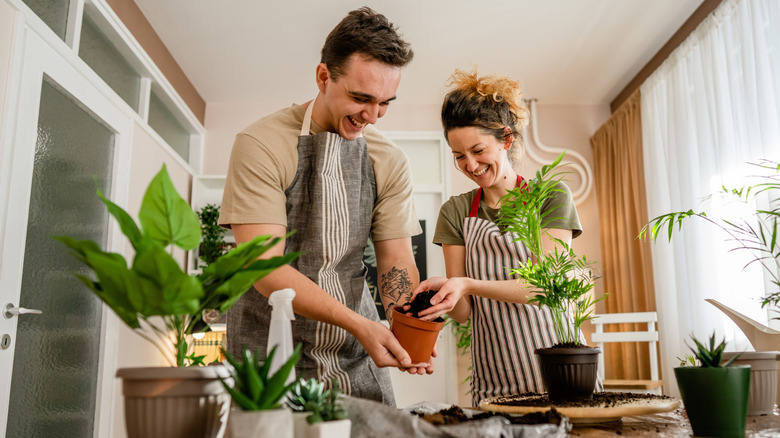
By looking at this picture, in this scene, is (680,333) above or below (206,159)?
below

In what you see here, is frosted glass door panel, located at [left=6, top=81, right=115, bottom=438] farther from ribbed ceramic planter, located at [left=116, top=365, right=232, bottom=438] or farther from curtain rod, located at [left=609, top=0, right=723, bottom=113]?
curtain rod, located at [left=609, top=0, right=723, bottom=113]

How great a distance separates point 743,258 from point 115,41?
A: 3.58 m

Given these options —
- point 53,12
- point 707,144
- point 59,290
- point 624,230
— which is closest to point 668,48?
point 707,144

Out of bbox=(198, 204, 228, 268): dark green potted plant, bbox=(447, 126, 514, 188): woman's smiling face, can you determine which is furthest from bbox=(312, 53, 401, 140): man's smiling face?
bbox=(198, 204, 228, 268): dark green potted plant

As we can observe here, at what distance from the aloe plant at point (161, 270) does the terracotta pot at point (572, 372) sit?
553mm

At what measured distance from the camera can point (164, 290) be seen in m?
0.64

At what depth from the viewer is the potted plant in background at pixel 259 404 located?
607mm

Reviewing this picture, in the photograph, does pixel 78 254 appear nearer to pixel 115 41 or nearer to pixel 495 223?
pixel 495 223

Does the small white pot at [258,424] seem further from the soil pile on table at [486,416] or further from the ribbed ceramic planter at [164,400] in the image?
the soil pile on table at [486,416]

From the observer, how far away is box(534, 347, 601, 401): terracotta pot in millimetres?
994

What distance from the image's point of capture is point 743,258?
2.98 m

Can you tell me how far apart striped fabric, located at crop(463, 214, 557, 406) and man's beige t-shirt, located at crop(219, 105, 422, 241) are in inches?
7.9

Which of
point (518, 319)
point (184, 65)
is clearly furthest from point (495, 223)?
point (184, 65)

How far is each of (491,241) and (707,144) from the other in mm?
2333
